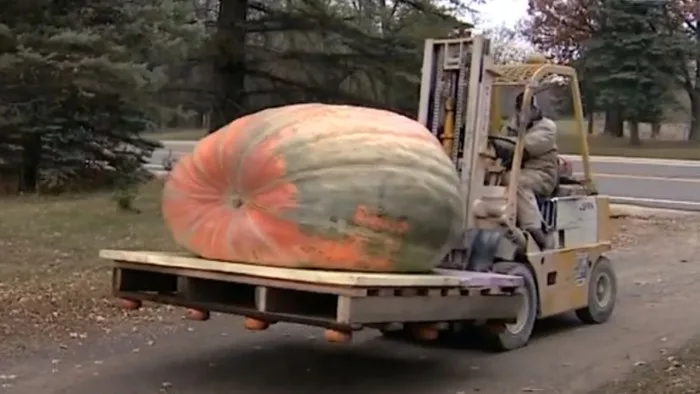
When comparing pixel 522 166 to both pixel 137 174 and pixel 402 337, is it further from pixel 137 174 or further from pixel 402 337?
pixel 137 174

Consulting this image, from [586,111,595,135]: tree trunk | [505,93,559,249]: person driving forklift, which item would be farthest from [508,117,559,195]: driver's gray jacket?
[586,111,595,135]: tree trunk

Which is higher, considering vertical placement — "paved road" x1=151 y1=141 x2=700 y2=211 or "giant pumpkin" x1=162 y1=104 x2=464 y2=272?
"giant pumpkin" x1=162 y1=104 x2=464 y2=272

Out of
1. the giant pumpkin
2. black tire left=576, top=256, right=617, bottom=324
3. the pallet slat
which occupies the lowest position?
black tire left=576, top=256, right=617, bottom=324

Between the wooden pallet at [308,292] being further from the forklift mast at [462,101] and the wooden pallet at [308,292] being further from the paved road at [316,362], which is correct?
the forklift mast at [462,101]

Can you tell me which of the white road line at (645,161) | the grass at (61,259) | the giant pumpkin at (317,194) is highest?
the giant pumpkin at (317,194)

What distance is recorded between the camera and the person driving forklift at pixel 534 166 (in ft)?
30.7

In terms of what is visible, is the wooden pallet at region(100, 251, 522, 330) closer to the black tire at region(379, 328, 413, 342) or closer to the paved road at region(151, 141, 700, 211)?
the black tire at region(379, 328, 413, 342)

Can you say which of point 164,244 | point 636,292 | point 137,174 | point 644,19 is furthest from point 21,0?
point 644,19

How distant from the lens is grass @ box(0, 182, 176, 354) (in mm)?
9586

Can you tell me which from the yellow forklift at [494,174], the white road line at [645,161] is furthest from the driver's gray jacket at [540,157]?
the white road line at [645,161]

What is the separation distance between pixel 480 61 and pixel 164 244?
5614 millimetres

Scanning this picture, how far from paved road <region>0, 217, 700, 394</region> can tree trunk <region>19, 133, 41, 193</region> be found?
36.5 feet

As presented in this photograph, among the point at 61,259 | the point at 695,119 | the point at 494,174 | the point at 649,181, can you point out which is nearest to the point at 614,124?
the point at 695,119

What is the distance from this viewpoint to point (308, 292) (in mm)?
6898
